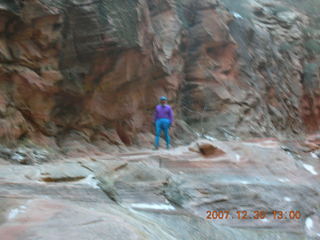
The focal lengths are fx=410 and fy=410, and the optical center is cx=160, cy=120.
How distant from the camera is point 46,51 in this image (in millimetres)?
8266

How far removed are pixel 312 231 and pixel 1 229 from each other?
4044mm

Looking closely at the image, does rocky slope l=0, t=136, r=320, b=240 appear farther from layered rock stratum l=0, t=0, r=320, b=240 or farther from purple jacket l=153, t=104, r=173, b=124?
purple jacket l=153, t=104, r=173, b=124

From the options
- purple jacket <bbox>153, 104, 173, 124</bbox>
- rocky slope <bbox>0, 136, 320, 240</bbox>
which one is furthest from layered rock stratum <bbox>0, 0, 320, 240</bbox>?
purple jacket <bbox>153, 104, 173, 124</bbox>

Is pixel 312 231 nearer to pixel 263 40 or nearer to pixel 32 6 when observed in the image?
pixel 32 6

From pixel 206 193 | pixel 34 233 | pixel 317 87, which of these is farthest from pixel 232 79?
pixel 34 233

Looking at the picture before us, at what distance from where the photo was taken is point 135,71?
10016 mm

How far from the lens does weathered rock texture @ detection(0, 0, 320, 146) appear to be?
7.91 m
